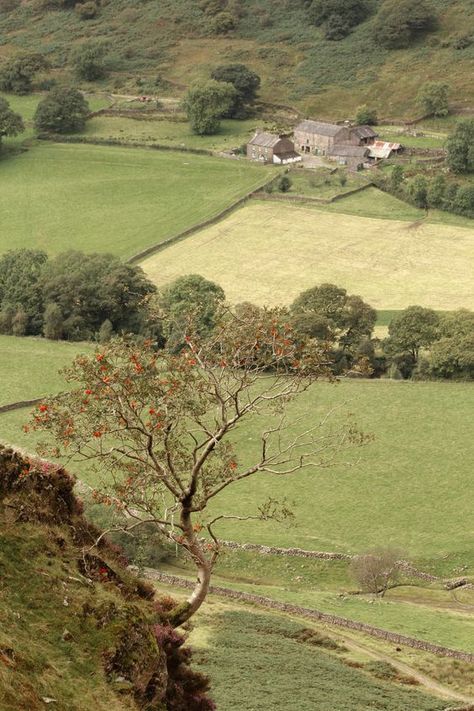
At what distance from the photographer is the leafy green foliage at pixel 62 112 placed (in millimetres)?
163250

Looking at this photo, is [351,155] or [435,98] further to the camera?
[435,98]

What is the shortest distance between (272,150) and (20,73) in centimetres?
5600

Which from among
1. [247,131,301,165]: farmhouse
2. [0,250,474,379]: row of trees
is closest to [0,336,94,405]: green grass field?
[0,250,474,379]: row of trees

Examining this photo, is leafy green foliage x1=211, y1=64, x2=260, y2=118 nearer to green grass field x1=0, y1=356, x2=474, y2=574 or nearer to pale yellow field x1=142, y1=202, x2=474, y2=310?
pale yellow field x1=142, y1=202, x2=474, y2=310

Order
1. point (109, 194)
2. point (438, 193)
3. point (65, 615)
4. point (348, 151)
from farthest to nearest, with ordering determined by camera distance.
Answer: point (348, 151) → point (109, 194) → point (438, 193) → point (65, 615)

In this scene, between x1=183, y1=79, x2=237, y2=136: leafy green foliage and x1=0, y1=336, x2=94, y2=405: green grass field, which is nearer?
x1=0, y1=336, x2=94, y2=405: green grass field

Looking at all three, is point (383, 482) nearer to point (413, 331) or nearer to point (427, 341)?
point (427, 341)

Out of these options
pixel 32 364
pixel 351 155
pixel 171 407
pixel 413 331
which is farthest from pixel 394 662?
pixel 351 155

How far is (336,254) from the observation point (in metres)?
120

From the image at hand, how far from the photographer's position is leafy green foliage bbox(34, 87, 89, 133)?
16325cm

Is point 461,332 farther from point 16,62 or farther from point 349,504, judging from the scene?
point 16,62

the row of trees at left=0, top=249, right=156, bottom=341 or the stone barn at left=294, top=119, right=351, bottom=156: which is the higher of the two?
the stone barn at left=294, top=119, right=351, bottom=156

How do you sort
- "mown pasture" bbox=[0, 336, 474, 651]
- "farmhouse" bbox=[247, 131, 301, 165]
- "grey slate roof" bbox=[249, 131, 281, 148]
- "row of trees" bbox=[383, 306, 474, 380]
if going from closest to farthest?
"mown pasture" bbox=[0, 336, 474, 651] → "row of trees" bbox=[383, 306, 474, 380] → "farmhouse" bbox=[247, 131, 301, 165] → "grey slate roof" bbox=[249, 131, 281, 148]

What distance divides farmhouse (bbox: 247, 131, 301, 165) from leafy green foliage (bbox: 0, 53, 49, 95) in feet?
163
